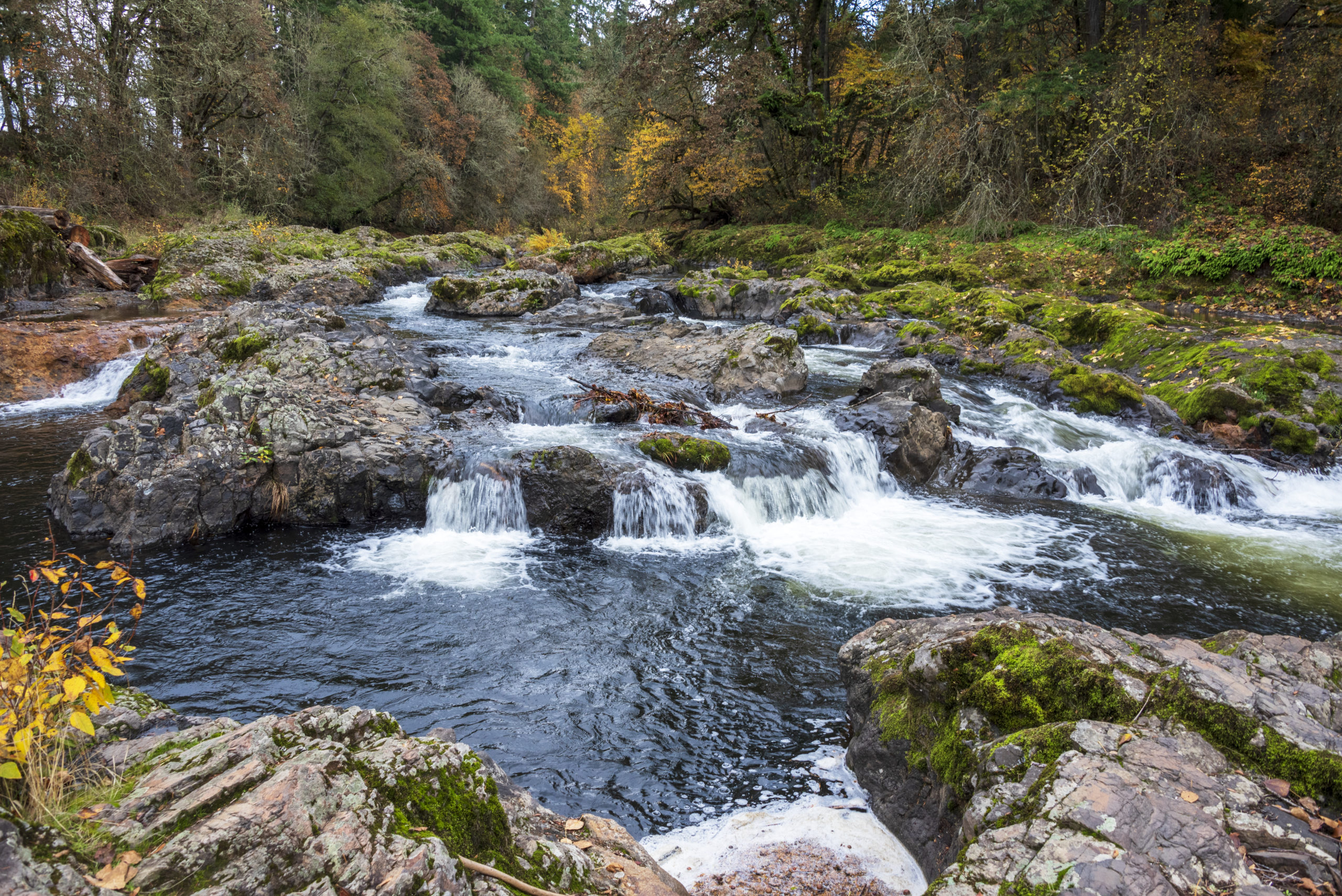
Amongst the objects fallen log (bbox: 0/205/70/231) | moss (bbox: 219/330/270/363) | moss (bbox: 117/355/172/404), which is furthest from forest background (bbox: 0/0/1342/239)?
moss (bbox: 219/330/270/363)

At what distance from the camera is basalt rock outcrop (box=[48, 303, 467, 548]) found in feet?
22.4

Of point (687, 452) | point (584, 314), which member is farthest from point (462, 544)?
point (584, 314)

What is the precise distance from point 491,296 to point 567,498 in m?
11.4

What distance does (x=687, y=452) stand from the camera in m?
8.25

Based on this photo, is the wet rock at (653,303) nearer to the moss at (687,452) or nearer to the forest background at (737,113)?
the forest background at (737,113)

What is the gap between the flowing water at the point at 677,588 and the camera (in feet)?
14.6

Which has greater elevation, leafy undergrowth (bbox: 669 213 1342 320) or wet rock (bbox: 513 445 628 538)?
leafy undergrowth (bbox: 669 213 1342 320)

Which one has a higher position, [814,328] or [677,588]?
[814,328]

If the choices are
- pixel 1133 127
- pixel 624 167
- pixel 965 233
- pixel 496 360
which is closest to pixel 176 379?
pixel 496 360

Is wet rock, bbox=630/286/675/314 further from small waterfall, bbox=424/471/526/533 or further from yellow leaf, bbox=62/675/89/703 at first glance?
yellow leaf, bbox=62/675/89/703

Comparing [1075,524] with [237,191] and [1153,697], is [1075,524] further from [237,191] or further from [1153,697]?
[237,191]

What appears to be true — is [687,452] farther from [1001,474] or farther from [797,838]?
[797,838]

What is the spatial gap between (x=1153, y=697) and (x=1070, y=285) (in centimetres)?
1679

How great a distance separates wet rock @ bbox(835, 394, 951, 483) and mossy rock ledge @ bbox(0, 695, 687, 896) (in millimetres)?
7228
